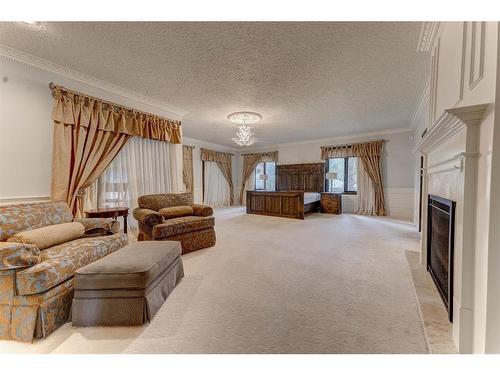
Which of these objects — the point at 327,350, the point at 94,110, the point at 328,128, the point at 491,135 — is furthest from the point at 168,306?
the point at 328,128

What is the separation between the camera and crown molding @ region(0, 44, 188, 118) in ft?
8.11

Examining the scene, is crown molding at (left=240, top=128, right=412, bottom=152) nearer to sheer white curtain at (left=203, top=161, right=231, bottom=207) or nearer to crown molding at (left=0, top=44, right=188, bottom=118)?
sheer white curtain at (left=203, top=161, right=231, bottom=207)

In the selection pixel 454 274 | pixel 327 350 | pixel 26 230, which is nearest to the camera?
pixel 327 350

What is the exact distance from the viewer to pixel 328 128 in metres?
5.78

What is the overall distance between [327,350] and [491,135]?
58.9 inches

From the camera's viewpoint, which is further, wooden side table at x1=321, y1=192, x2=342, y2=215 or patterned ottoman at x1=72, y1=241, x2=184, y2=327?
wooden side table at x1=321, y1=192, x2=342, y2=215

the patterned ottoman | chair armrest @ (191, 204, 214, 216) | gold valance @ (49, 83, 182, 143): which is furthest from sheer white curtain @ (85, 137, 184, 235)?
the patterned ottoman

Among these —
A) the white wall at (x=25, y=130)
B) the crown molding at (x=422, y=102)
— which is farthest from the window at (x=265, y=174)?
the white wall at (x=25, y=130)

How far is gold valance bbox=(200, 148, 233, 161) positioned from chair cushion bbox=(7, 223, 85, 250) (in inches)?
226

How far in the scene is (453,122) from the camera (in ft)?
4.35

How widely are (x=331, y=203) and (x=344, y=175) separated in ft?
3.76

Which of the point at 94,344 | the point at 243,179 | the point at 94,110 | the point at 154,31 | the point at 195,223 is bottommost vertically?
the point at 94,344

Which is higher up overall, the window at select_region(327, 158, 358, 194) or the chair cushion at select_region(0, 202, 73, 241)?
the window at select_region(327, 158, 358, 194)

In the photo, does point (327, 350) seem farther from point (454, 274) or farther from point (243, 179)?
point (243, 179)
